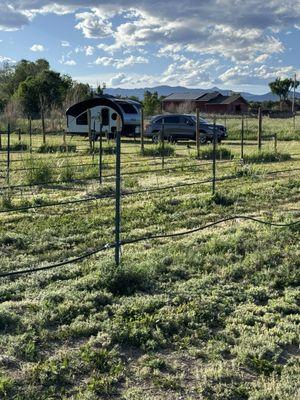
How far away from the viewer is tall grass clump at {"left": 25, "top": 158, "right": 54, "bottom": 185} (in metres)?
11.3

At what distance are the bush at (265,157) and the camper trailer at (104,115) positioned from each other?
33.3ft

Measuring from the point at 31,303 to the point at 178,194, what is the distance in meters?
5.93

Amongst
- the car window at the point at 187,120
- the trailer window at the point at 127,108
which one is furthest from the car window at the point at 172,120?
the trailer window at the point at 127,108

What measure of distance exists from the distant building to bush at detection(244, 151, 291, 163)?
43.8m

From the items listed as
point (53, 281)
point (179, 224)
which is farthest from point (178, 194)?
point (53, 281)

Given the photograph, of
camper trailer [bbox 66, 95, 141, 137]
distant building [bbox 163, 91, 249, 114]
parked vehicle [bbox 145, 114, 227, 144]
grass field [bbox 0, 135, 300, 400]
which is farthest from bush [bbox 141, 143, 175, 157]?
distant building [bbox 163, 91, 249, 114]

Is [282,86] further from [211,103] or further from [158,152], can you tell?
[158,152]

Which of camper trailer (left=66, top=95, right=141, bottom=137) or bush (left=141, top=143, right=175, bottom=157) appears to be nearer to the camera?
bush (left=141, top=143, right=175, bottom=157)

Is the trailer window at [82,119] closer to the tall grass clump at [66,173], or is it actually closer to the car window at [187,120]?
the car window at [187,120]

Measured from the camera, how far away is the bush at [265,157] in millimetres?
15727

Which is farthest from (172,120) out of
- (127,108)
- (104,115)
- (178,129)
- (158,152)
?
(158,152)

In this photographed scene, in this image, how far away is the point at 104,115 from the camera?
25.5 m

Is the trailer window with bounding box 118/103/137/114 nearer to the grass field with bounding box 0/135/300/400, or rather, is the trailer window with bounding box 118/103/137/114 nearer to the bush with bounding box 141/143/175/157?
the bush with bounding box 141/143/175/157

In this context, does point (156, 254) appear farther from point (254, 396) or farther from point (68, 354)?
point (254, 396)
